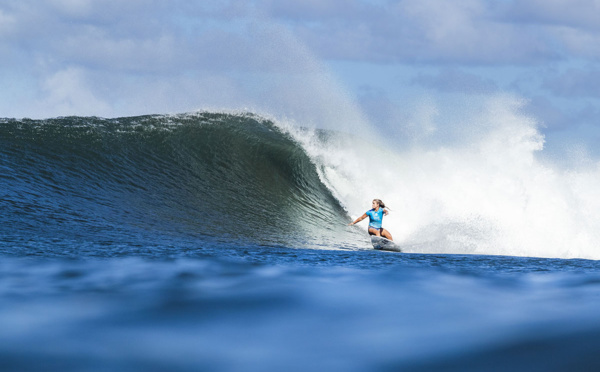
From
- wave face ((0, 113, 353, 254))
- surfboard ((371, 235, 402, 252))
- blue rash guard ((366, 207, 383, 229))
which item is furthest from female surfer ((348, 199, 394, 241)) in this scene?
wave face ((0, 113, 353, 254))

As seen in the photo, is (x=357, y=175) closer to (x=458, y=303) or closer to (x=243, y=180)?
(x=243, y=180)

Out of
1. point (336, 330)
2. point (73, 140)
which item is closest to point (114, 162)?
point (73, 140)

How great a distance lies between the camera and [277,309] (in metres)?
4.16

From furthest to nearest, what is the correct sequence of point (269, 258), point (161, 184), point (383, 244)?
point (161, 184), point (383, 244), point (269, 258)

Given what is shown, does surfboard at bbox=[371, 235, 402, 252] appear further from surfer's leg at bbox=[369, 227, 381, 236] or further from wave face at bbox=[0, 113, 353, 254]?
wave face at bbox=[0, 113, 353, 254]

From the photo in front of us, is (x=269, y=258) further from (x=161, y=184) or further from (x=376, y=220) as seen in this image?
(x=161, y=184)

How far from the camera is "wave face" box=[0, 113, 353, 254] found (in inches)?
403

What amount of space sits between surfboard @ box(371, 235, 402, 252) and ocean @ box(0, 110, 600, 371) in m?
0.45

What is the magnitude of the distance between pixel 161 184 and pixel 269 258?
739 cm

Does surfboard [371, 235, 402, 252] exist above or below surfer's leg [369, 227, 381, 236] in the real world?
below

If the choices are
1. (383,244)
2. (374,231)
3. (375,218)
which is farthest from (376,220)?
(383,244)

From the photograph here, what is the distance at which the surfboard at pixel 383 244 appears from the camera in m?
11.1

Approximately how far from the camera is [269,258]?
7012 millimetres

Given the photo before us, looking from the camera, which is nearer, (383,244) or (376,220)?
(383,244)
